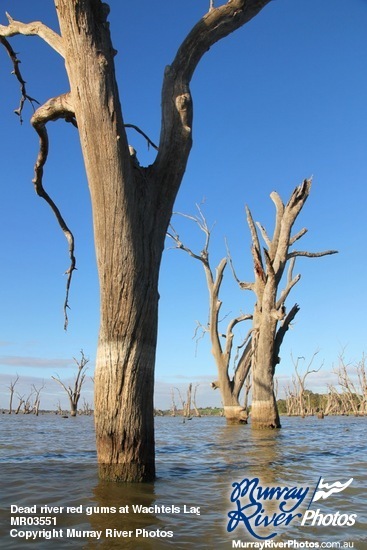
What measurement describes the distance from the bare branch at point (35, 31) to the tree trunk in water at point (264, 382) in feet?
33.4

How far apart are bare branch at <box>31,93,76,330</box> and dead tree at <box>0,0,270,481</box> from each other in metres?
0.12

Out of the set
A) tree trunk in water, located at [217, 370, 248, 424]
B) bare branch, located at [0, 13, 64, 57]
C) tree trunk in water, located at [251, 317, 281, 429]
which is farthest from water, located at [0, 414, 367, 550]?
tree trunk in water, located at [217, 370, 248, 424]

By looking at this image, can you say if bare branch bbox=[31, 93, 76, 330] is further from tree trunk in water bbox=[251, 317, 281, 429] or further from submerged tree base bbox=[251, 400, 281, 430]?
submerged tree base bbox=[251, 400, 281, 430]

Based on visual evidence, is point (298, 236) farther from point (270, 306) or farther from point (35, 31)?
point (35, 31)

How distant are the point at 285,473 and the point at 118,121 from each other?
4255 millimetres

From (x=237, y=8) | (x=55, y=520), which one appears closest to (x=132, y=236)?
(x=55, y=520)

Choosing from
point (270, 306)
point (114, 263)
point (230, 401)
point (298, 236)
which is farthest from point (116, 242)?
point (230, 401)

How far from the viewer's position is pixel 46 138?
20.0 ft

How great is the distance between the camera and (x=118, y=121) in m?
4.84

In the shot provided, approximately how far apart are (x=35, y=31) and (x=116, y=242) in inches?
115

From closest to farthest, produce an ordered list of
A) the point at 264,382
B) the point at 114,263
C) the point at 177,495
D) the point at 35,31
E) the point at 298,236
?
the point at 177,495
the point at 114,263
the point at 35,31
the point at 264,382
the point at 298,236

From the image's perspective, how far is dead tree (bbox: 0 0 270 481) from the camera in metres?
4.48

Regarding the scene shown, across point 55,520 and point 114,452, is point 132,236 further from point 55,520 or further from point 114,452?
point 55,520

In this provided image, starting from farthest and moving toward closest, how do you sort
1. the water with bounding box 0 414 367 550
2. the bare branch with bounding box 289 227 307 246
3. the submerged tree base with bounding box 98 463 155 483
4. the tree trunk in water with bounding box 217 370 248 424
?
the tree trunk in water with bounding box 217 370 248 424 → the bare branch with bounding box 289 227 307 246 → the submerged tree base with bounding box 98 463 155 483 → the water with bounding box 0 414 367 550
